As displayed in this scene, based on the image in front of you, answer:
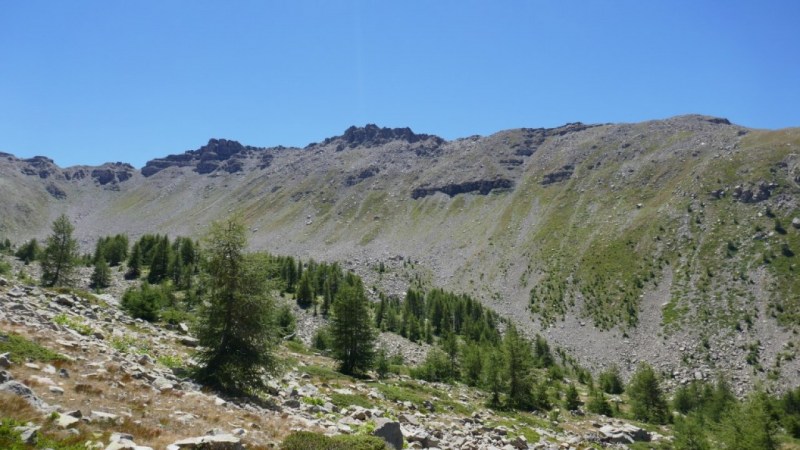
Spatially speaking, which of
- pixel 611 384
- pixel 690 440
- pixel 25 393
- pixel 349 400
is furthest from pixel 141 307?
pixel 611 384

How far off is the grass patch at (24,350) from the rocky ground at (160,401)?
29 centimetres

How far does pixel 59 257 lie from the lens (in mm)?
61188

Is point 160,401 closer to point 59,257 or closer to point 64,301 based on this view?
point 64,301

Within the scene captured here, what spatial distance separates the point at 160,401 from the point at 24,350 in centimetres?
512

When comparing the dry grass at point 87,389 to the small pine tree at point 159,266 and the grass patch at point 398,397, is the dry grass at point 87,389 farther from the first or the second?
the small pine tree at point 159,266

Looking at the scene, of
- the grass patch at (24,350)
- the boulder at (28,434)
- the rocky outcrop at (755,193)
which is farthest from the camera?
the rocky outcrop at (755,193)

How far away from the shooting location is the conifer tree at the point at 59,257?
60.9 meters

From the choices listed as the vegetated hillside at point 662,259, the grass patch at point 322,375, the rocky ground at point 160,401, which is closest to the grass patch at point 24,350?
the rocky ground at point 160,401

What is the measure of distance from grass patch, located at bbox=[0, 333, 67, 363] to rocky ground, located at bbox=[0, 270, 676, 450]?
29 centimetres

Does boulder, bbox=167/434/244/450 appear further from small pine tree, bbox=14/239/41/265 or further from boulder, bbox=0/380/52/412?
small pine tree, bbox=14/239/41/265

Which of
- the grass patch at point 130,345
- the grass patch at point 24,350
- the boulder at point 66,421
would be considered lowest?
the grass patch at point 130,345

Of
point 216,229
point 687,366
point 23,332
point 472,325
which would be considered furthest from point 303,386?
point 687,366

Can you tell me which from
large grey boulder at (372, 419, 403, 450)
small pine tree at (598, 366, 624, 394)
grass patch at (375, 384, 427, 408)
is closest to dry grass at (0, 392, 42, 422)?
large grey boulder at (372, 419, 403, 450)

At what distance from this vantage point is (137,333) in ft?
94.8
